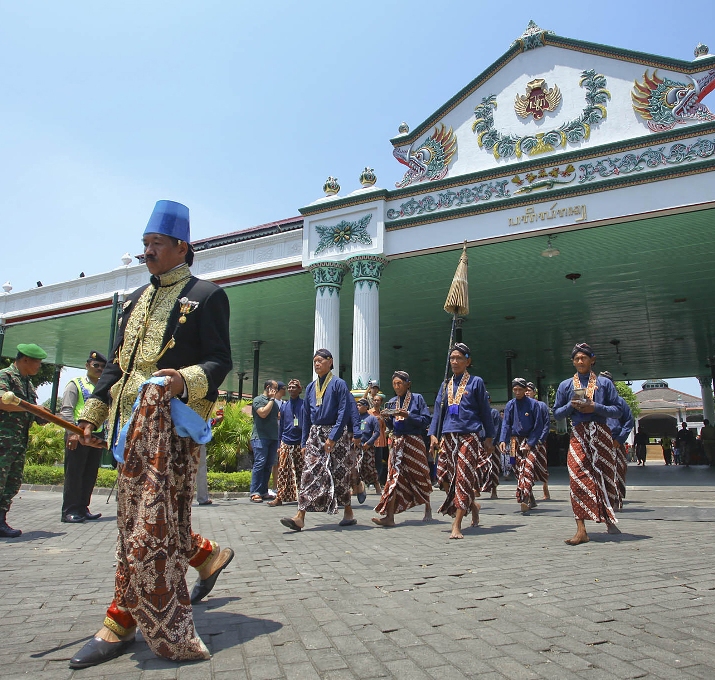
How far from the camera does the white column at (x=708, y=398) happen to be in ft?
94.1

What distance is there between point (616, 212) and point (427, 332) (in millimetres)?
10786

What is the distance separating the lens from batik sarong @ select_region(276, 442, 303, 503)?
8.60 meters

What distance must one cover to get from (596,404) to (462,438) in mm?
1346

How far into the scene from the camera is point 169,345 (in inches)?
109

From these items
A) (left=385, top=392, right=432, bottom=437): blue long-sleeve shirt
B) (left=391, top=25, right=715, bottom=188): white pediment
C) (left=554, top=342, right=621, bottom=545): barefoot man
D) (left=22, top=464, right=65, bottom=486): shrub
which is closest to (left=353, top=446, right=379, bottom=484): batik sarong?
(left=385, top=392, right=432, bottom=437): blue long-sleeve shirt

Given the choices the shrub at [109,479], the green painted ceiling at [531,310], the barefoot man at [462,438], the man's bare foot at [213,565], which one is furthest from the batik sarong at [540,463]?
the man's bare foot at [213,565]

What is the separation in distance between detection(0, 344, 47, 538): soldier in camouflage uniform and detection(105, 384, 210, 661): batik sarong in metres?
3.78

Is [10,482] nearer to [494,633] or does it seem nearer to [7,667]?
[7,667]

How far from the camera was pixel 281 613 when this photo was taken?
2988mm

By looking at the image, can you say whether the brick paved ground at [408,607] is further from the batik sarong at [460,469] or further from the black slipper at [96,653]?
the batik sarong at [460,469]

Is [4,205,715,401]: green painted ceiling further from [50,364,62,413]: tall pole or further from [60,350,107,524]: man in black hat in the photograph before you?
[60,350,107,524]: man in black hat

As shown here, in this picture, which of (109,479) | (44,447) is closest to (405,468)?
(109,479)

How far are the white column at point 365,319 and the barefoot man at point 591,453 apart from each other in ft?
24.0

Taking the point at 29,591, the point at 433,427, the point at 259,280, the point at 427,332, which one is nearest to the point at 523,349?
the point at 427,332
